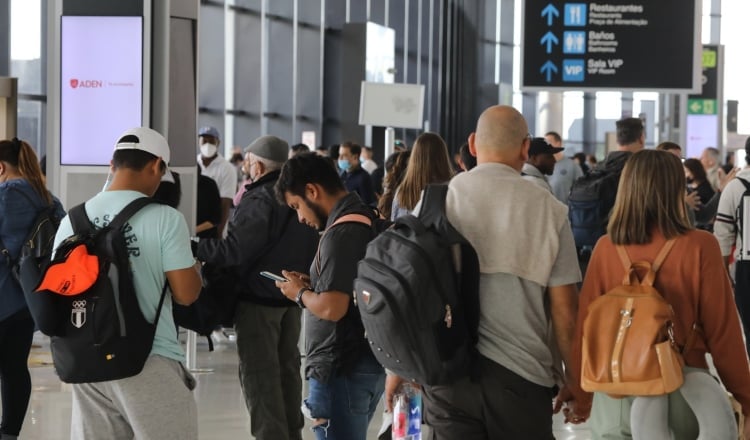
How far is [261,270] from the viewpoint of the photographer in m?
5.14

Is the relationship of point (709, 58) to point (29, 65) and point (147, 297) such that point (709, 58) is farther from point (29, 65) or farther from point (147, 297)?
point (147, 297)

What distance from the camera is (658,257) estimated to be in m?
3.71

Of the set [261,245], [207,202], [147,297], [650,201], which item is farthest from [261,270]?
[207,202]

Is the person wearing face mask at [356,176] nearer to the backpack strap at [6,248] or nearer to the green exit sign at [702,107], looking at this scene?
the backpack strap at [6,248]

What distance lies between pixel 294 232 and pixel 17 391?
1886mm

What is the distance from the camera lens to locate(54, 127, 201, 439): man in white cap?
377cm

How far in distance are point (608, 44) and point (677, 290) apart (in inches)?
328

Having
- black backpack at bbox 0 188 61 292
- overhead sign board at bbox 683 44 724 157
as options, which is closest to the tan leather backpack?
black backpack at bbox 0 188 61 292

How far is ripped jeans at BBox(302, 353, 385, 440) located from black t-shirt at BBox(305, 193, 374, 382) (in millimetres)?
44

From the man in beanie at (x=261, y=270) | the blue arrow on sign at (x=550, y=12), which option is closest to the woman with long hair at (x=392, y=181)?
the man in beanie at (x=261, y=270)

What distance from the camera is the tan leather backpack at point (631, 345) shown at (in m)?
3.56

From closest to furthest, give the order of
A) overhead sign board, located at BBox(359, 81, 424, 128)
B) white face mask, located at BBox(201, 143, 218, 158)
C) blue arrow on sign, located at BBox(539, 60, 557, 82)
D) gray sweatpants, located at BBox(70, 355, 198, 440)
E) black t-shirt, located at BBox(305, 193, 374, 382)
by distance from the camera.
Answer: gray sweatpants, located at BBox(70, 355, 198, 440)
black t-shirt, located at BBox(305, 193, 374, 382)
white face mask, located at BBox(201, 143, 218, 158)
blue arrow on sign, located at BBox(539, 60, 557, 82)
overhead sign board, located at BBox(359, 81, 424, 128)

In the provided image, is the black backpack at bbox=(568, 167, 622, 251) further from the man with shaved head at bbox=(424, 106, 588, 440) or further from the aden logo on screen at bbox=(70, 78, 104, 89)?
the man with shaved head at bbox=(424, 106, 588, 440)

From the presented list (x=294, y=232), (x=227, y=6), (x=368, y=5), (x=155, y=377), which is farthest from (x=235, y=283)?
(x=368, y=5)
